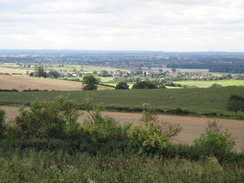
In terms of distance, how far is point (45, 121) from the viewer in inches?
777

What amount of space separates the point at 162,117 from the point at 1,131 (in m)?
17.8

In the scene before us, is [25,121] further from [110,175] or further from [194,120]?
[194,120]

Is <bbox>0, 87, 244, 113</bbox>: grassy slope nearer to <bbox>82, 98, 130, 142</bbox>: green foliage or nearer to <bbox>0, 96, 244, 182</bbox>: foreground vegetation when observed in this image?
<bbox>0, 96, 244, 182</bbox>: foreground vegetation

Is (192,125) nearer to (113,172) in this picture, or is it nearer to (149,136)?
(149,136)

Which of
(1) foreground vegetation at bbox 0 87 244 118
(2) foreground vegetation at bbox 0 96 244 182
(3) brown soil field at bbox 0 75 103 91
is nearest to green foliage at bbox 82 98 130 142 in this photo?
(2) foreground vegetation at bbox 0 96 244 182

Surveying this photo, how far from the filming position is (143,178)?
11578 mm

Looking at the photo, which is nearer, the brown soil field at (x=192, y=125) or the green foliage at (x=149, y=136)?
A: the green foliage at (x=149, y=136)

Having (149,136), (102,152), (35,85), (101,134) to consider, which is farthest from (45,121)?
(35,85)

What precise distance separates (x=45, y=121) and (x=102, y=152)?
5360mm

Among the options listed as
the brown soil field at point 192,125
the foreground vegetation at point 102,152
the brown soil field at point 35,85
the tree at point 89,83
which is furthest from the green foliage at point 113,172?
the tree at point 89,83

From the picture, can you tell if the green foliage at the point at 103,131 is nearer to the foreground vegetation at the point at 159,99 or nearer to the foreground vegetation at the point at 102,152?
the foreground vegetation at the point at 102,152

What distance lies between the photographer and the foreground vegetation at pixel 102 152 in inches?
472

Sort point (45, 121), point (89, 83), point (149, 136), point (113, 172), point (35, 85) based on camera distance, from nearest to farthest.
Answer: point (113, 172) → point (149, 136) → point (45, 121) → point (89, 83) → point (35, 85)

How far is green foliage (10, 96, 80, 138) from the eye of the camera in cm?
1947
